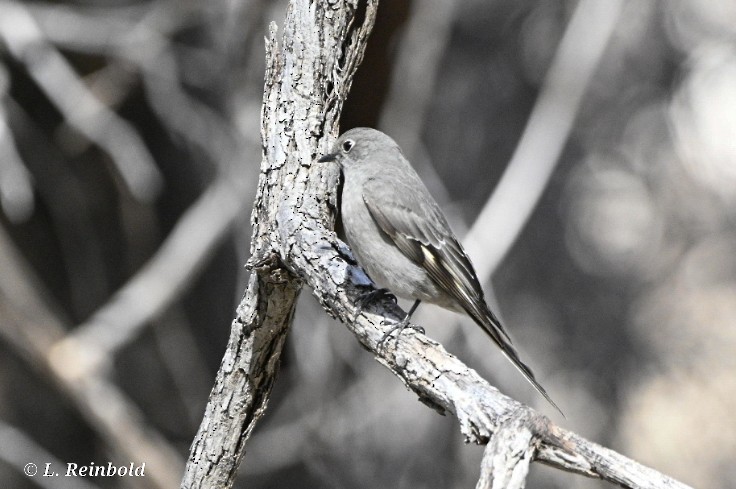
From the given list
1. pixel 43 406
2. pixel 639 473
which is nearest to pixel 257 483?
pixel 43 406

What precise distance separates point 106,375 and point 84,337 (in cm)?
27

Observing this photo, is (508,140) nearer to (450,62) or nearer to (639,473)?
(450,62)

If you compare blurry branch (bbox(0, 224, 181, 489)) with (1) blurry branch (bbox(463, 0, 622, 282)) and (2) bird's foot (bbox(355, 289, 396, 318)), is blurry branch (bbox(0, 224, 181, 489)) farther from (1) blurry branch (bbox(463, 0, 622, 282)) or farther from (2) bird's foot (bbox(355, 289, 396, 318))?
(2) bird's foot (bbox(355, 289, 396, 318))

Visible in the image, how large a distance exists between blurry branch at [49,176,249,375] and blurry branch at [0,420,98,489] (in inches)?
20.8

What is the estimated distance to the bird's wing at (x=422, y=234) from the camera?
3.37m

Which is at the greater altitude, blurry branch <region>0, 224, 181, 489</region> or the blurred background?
the blurred background

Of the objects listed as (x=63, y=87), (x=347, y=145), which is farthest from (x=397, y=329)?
(x=63, y=87)

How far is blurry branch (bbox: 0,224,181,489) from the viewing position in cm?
474

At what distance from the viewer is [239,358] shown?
2.93 meters

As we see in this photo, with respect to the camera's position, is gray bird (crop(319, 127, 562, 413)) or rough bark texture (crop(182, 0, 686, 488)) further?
gray bird (crop(319, 127, 562, 413))

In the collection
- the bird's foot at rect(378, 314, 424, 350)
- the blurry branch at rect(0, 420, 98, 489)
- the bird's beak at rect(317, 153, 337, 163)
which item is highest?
the bird's beak at rect(317, 153, 337, 163)

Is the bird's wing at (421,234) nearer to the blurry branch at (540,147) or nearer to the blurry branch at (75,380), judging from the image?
the blurry branch at (540,147)

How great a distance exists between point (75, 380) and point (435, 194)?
262 centimetres

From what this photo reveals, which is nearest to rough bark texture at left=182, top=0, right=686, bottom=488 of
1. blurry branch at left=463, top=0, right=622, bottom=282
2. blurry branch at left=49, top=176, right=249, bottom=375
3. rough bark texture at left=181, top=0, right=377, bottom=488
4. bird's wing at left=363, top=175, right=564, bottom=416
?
rough bark texture at left=181, top=0, right=377, bottom=488
